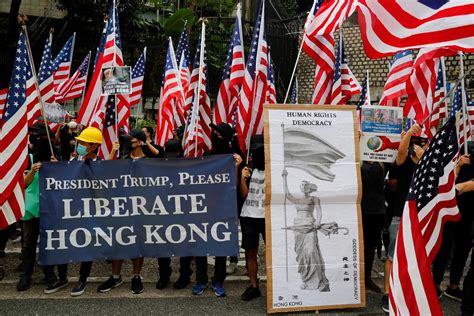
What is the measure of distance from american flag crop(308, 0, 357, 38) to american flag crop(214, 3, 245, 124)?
1.34 metres

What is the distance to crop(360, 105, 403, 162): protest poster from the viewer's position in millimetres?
5945

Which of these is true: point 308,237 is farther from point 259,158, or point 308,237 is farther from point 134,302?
point 134,302

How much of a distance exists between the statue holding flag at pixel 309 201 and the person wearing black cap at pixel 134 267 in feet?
6.28

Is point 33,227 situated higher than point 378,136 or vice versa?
point 378,136

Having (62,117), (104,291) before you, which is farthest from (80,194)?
(62,117)

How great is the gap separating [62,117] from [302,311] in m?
5.86

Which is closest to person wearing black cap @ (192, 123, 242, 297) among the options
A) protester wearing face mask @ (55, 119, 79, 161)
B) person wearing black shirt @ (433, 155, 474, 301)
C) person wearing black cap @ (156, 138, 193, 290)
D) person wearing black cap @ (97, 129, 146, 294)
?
person wearing black cap @ (156, 138, 193, 290)

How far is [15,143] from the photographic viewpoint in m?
5.90

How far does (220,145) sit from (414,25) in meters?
2.95

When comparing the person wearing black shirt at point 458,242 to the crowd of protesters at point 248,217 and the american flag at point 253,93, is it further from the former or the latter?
the american flag at point 253,93

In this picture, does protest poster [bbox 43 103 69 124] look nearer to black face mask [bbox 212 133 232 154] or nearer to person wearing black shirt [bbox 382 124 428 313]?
black face mask [bbox 212 133 232 154]

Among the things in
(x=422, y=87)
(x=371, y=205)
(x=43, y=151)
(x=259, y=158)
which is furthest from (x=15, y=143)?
(x=422, y=87)

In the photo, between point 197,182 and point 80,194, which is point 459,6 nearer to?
point 197,182

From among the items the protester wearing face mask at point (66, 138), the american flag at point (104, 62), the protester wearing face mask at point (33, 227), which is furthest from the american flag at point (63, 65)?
the protester wearing face mask at point (33, 227)
